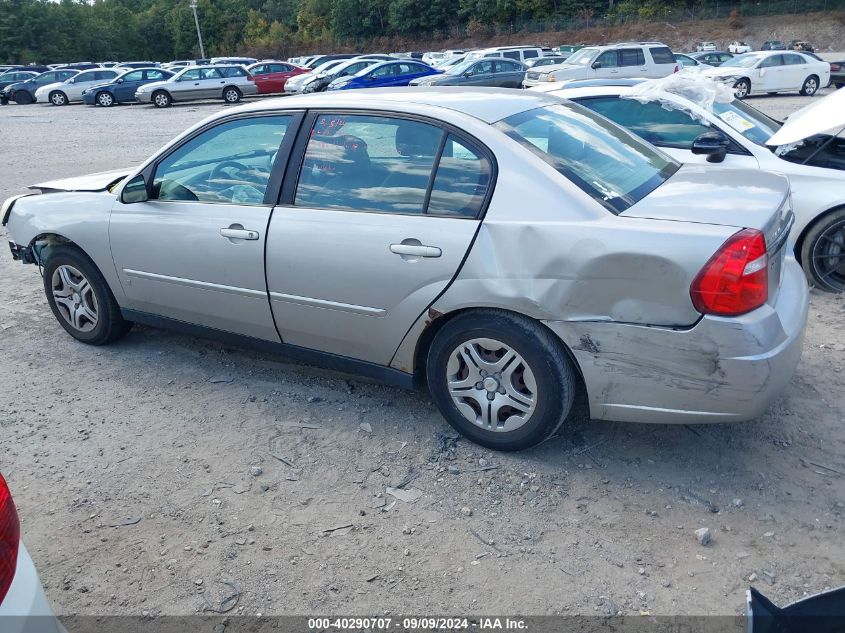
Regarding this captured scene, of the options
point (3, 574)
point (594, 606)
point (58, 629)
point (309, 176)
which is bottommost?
point (594, 606)

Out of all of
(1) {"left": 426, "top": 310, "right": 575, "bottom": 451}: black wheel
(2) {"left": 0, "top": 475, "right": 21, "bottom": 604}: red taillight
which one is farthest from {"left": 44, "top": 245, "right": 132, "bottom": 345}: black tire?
(2) {"left": 0, "top": 475, "right": 21, "bottom": 604}: red taillight

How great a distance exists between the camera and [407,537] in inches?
121

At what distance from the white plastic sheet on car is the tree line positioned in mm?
62002

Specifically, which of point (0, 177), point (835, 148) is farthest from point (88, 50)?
point (835, 148)

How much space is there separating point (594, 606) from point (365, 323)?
1723 mm

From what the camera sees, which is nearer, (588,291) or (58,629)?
(58,629)

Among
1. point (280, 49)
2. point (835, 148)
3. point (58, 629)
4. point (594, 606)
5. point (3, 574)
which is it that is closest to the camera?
point (3, 574)

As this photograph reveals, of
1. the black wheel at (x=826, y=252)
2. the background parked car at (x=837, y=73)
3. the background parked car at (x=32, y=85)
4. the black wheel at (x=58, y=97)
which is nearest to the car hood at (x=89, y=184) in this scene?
the black wheel at (x=826, y=252)

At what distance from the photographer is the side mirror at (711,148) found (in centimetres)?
532

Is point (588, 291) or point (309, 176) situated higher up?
point (309, 176)

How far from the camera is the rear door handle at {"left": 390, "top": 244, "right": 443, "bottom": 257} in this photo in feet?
11.2

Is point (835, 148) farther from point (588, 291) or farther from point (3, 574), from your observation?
point (3, 574)

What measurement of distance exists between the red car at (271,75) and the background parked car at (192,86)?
1123 millimetres

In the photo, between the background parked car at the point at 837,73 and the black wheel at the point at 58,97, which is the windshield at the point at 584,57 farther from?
the black wheel at the point at 58,97
